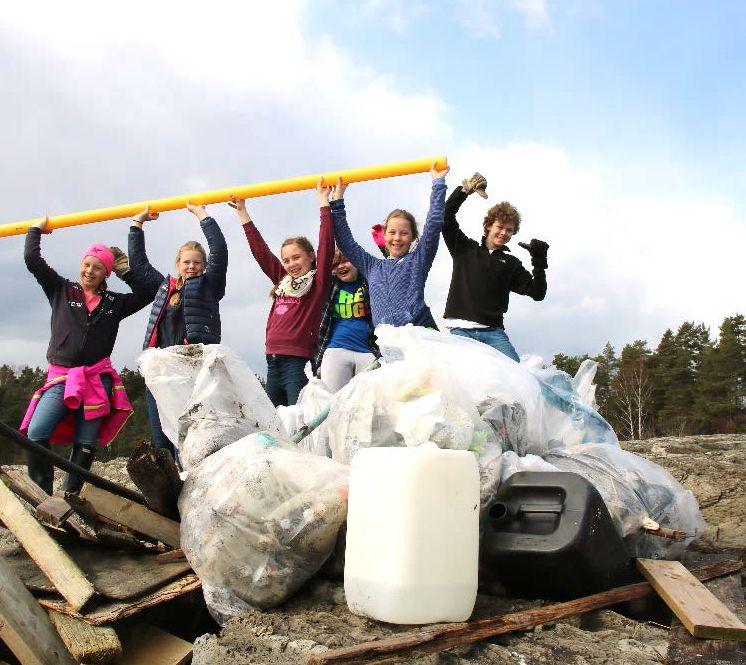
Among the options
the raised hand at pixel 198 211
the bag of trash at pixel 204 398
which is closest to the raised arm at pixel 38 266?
the raised hand at pixel 198 211

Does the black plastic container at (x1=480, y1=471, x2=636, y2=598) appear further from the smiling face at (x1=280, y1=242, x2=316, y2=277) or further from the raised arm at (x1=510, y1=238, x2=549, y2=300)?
the smiling face at (x1=280, y1=242, x2=316, y2=277)

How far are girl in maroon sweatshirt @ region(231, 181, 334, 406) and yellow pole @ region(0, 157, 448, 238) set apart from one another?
0.26ft

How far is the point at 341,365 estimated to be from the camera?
12.4 feet

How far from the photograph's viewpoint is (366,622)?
176 cm

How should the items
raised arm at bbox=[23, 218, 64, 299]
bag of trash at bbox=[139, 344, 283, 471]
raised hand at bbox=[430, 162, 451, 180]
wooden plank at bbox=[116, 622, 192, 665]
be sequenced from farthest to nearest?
raised arm at bbox=[23, 218, 64, 299]
raised hand at bbox=[430, 162, 451, 180]
bag of trash at bbox=[139, 344, 283, 471]
wooden plank at bbox=[116, 622, 192, 665]

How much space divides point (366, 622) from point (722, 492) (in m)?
2.90

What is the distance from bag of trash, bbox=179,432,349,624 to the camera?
1.91 m

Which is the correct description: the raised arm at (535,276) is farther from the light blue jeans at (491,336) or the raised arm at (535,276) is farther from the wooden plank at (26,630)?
the wooden plank at (26,630)

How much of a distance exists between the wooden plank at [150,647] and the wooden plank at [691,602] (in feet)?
4.45

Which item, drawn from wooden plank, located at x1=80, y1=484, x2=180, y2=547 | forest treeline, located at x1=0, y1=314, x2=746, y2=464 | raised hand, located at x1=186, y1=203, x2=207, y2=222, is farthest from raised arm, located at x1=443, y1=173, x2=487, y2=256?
forest treeline, located at x1=0, y1=314, x2=746, y2=464

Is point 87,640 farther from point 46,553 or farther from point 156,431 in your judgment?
point 156,431

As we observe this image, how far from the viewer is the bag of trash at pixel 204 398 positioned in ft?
7.68

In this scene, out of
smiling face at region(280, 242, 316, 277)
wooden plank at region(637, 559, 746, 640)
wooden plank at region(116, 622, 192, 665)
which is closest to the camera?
wooden plank at region(637, 559, 746, 640)

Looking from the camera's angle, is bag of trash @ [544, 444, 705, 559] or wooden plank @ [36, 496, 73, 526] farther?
bag of trash @ [544, 444, 705, 559]
